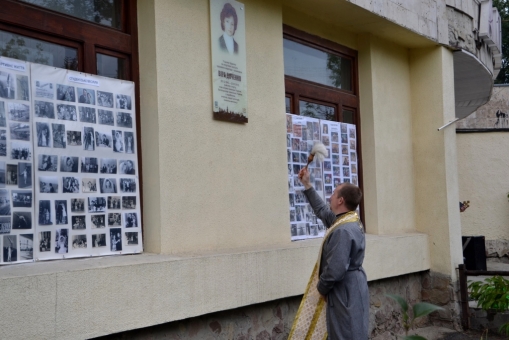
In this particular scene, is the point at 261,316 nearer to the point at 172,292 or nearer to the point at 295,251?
the point at 295,251

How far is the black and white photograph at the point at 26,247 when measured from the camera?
482 centimetres

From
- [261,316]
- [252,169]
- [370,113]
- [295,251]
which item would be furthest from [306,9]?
[261,316]

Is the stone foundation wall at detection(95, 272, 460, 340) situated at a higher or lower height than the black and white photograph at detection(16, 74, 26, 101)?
lower

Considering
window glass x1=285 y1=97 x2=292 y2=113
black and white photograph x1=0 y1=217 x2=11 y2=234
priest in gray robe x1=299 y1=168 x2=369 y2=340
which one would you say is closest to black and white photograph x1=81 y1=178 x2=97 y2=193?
black and white photograph x1=0 y1=217 x2=11 y2=234

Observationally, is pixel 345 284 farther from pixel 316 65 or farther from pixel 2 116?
pixel 316 65

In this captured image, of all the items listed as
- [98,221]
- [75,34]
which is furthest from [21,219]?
[75,34]

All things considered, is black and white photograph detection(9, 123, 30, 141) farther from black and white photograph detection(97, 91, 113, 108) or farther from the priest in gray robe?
the priest in gray robe

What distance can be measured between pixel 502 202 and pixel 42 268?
12.8 meters

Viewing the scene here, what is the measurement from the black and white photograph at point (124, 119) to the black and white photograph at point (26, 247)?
48.1 inches

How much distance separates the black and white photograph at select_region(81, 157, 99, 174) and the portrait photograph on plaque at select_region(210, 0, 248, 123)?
1.36m

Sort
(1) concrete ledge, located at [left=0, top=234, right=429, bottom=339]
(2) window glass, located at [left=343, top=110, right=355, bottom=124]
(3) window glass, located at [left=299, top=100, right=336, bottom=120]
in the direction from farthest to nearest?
(2) window glass, located at [left=343, top=110, right=355, bottom=124] < (3) window glass, located at [left=299, top=100, right=336, bottom=120] < (1) concrete ledge, located at [left=0, top=234, right=429, bottom=339]

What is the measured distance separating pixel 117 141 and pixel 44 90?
2.53 feet

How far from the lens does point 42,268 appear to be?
4.68m

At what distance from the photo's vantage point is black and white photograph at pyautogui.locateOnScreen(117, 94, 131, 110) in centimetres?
564
